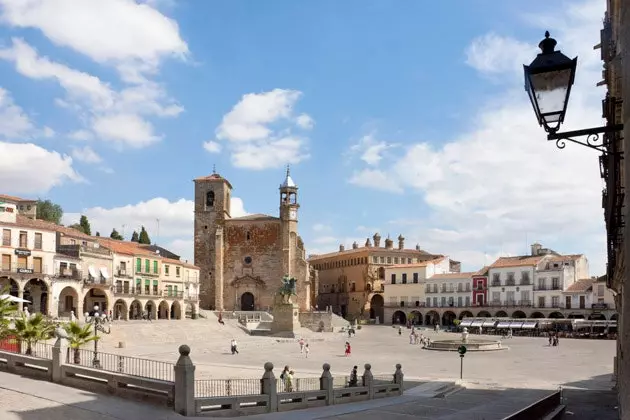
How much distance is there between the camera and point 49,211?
9062cm

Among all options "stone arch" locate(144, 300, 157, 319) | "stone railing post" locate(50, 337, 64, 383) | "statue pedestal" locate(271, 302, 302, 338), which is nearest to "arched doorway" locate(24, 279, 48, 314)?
"stone arch" locate(144, 300, 157, 319)

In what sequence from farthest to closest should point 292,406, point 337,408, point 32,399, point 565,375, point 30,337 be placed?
point 565,375, point 30,337, point 337,408, point 292,406, point 32,399

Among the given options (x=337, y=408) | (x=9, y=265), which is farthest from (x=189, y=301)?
(x=337, y=408)

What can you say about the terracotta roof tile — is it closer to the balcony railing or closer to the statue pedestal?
the statue pedestal

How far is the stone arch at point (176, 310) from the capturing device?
219 feet

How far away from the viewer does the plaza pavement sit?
14.5 metres

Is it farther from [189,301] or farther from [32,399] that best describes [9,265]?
[32,399]

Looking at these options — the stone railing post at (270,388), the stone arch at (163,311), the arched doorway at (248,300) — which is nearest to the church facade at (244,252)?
the arched doorway at (248,300)

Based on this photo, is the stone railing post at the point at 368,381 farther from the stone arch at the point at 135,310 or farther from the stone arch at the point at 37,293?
the stone arch at the point at 135,310

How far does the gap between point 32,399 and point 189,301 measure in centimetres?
5550

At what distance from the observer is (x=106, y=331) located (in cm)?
4062

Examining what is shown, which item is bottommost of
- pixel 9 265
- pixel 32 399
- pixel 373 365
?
pixel 373 365

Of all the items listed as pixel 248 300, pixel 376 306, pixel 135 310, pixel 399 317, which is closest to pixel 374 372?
pixel 135 310

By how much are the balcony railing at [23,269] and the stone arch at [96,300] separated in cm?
604
